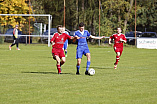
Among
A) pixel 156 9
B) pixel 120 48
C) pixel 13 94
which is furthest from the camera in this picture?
pixel 156 9

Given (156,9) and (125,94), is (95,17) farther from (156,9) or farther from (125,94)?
(125,94)

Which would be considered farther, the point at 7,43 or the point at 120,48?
the point at 7,43

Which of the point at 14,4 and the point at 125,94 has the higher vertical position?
the point at 14,4

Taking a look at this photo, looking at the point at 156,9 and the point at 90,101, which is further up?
the point at 156,9

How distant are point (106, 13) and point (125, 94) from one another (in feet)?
126

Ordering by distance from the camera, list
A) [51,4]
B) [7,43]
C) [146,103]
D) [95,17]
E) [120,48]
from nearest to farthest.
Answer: [146,103], [120,48], [7,43], [95,17], [51,4]

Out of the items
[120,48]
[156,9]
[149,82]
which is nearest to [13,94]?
[149,82]

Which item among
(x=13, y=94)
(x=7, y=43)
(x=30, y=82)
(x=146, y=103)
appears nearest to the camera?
(x=146, y=103)

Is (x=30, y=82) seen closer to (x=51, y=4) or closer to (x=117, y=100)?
(x=117, y=100)

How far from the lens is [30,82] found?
11.8m

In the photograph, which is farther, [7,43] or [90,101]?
[7,43]

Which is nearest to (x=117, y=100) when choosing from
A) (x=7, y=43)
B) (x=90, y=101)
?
(x=90, y=101)

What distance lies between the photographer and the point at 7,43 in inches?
1775

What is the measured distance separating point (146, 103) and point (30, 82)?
450 centimetres
